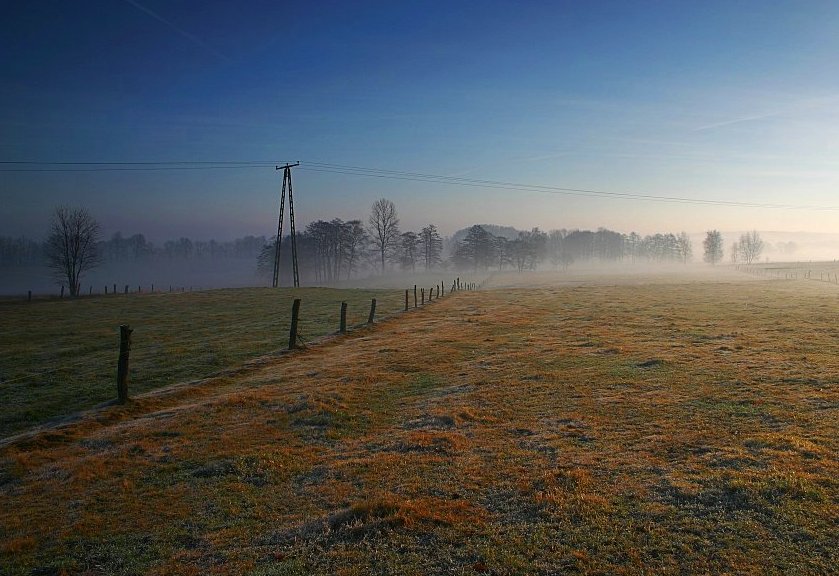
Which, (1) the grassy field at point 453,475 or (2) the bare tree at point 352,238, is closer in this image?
(1) the grassy field at point 453,475

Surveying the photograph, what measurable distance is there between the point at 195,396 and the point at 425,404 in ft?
27.1

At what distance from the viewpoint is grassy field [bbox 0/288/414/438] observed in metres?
17.6

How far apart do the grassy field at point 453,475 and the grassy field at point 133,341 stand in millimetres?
3354

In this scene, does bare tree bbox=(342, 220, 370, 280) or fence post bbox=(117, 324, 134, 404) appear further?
bare tree bbox=(342, 220, 370, 280)

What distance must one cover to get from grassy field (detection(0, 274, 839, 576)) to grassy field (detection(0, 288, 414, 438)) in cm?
335

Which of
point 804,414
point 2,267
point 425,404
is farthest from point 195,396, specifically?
point 2,267

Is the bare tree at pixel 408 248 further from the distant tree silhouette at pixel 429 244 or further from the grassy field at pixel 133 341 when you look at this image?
the grassy field at pixel 133 341

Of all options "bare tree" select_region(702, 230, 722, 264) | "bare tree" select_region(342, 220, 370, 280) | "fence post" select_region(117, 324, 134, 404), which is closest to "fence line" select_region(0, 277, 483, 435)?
"fence post" select_region(117, 324, 134, 404)

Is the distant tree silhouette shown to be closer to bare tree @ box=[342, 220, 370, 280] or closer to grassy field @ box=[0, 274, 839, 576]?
bare tree @ box=[342, 220, 370, 280]

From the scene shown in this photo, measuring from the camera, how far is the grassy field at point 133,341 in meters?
17.6

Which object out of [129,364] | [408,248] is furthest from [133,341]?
[408,248]

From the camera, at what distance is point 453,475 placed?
29.3 ft

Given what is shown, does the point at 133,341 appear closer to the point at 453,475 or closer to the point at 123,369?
the point at 123,369

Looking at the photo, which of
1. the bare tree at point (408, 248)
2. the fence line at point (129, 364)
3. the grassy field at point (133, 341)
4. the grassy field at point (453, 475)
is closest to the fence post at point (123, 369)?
the fence line at point (129, 364)
